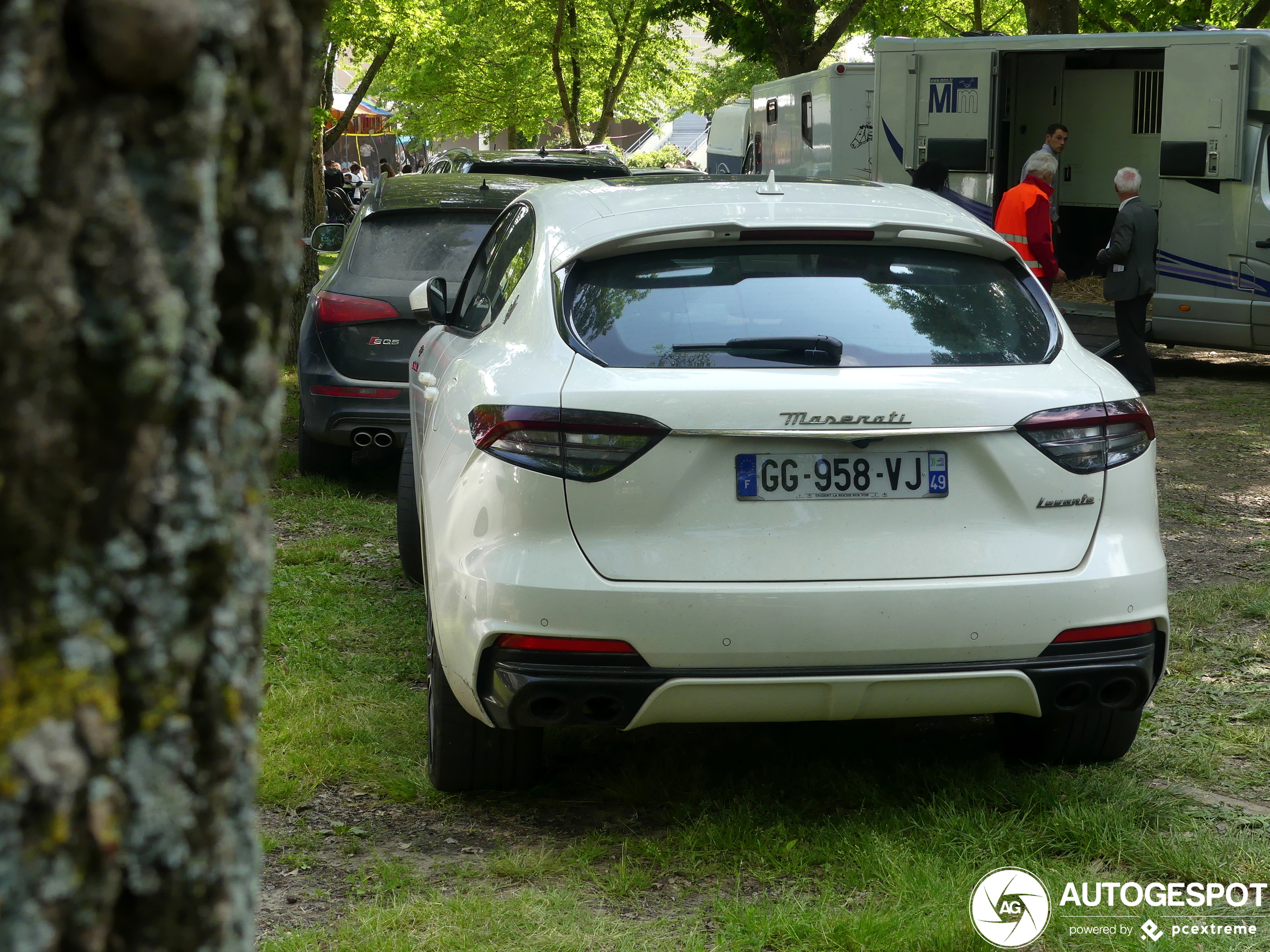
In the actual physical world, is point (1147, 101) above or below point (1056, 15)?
below

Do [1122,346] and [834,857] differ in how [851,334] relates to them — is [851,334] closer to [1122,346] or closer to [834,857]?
[834,857]

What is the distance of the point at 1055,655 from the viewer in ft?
11.3

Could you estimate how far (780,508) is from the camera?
11.0 ft

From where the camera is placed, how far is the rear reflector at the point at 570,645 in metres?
3.33

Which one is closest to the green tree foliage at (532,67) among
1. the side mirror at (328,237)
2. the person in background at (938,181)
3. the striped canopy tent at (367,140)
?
the striped canopy tent at (367,140)

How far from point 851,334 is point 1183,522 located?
4585 millimetres

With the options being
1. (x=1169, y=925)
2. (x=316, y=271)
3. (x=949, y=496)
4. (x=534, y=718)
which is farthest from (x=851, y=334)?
(x=316, y=271)

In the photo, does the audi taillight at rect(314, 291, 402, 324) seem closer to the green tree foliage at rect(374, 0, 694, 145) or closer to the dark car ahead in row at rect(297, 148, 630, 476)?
the dark car ahead in row at rect(297, 148, 630, 476)

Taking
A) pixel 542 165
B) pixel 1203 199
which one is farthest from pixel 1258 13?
pixel 542 165

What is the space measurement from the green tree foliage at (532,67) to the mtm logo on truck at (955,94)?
17028 millimetres

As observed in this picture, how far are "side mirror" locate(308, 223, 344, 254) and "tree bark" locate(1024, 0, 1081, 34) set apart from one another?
11333mm

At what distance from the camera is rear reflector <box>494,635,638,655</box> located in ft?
10.9

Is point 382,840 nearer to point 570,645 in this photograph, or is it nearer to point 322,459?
point 570,645

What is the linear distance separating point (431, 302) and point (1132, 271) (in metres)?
8.23
